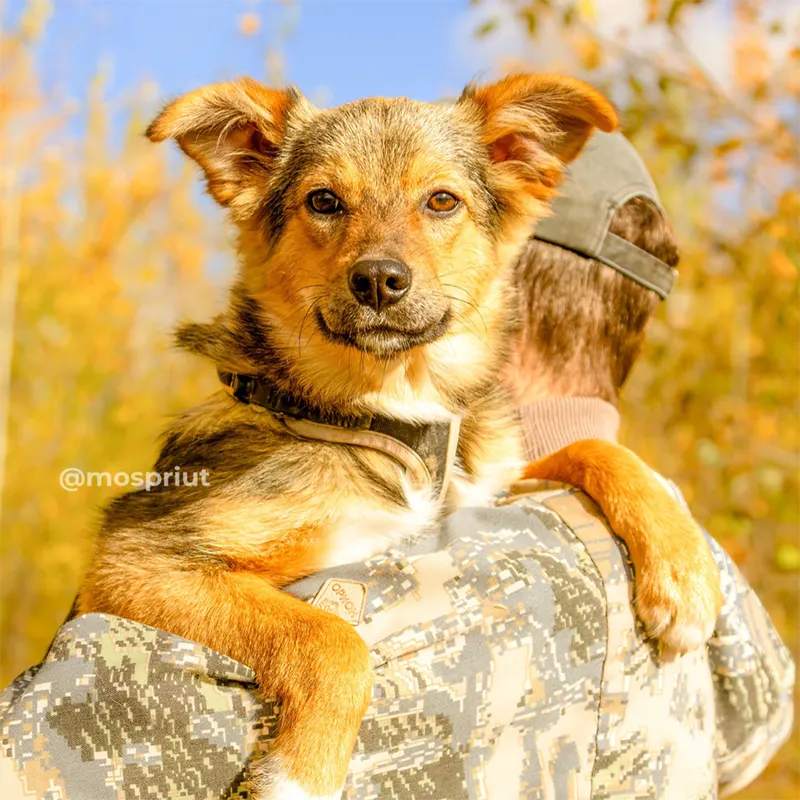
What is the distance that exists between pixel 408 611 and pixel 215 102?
72.1 inches

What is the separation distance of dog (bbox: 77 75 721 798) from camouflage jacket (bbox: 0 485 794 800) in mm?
96

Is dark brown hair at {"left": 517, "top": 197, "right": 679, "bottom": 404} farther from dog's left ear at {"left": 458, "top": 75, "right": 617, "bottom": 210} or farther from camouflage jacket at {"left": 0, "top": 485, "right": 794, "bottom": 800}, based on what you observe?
camouflage jacket at {"left": 0, "top": 485, "right": 794, "bottom": 800}

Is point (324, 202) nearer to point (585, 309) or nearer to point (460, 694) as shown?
point (585, 309)

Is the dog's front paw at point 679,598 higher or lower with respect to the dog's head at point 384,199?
lower

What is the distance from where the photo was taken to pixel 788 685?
232 cm

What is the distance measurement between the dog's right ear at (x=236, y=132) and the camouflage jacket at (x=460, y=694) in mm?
1571

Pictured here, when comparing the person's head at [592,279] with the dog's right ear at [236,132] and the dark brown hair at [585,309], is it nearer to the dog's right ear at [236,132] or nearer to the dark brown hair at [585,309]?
the dark brown hair at [585,309]

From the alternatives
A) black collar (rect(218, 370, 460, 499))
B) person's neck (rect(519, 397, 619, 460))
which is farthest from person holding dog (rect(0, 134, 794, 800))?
person's neck (rect(519, 397, 619, 460))

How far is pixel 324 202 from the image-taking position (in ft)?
9.90

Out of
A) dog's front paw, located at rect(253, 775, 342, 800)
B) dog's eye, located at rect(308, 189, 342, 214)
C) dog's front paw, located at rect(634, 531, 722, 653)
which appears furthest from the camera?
dog's eye, located at rect(308, 189, 342, 214)

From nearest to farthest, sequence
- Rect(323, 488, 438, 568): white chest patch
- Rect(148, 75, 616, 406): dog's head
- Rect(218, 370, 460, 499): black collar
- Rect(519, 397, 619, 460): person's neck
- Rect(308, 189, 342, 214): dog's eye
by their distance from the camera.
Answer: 1. Rect(323, 488, 438, 568): white chest patch
2. Rect(218, 370, 460, 499): black collar
3. Rect(148, 75, 616, 406): dog's head
4. Rect(519, 397, 619, 460): person's neck
5. Rect(308, 189, 342, 214): dog's eye

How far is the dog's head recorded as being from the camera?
274 cm

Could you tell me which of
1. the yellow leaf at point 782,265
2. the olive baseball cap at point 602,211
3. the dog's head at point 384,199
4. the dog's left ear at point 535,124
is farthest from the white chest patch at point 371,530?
the yellow leaf at point 782,265

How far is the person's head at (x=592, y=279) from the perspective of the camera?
9.20 feet
